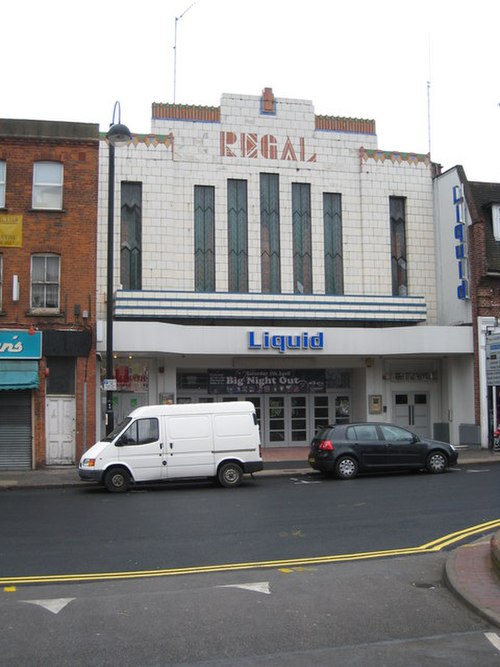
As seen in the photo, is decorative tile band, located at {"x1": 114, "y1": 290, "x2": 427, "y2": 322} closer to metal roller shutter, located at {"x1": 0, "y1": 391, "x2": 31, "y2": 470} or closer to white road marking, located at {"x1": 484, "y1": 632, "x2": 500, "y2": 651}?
metal roller shutter, located at {"x1": 0, "y1": 391, "x2": 31, "y2": 470}

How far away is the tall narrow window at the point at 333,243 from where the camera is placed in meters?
26.9

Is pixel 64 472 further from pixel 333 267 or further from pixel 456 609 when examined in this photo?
pixel 456 609

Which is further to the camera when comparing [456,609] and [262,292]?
[262,292]

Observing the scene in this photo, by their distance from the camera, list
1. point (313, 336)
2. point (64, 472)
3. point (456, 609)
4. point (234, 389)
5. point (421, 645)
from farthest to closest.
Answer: point (234, 389), point (313, 336), point (64, 472), point (456, 609), point (421, 645)

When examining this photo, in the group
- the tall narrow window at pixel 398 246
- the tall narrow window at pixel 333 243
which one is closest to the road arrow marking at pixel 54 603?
the tall narrow window at pixel 333 243

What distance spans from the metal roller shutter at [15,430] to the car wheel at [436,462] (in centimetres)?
1185

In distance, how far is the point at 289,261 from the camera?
26.4m

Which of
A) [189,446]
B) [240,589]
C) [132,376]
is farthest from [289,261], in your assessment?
[240,589]

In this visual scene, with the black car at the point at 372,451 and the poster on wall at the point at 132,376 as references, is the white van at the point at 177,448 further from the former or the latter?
the poster on wall at the point at 132,376

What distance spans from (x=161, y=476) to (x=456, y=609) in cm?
1096

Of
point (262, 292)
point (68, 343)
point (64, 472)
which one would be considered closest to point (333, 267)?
point (262, 292)

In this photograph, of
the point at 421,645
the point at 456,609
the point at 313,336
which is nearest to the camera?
the point at 421,645

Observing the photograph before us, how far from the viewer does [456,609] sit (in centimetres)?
707

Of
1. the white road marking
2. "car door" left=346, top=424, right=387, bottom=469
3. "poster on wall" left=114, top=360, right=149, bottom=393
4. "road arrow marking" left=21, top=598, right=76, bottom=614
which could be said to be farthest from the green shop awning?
the white road marking
